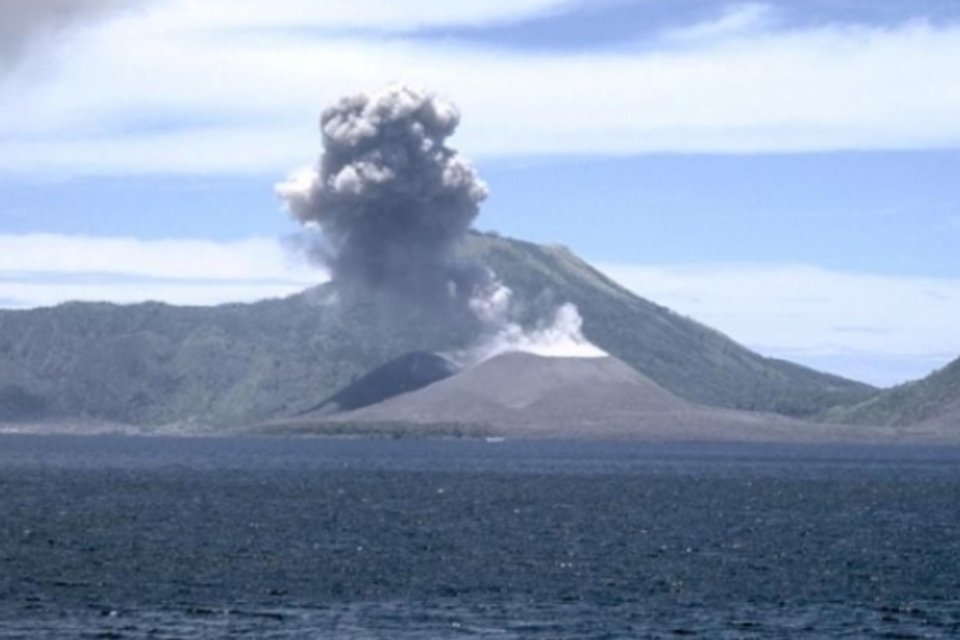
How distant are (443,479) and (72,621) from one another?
99.0 m

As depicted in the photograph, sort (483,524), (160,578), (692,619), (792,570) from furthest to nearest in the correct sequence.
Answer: (483,524) < (792,570) < (160,578) < (692,619)

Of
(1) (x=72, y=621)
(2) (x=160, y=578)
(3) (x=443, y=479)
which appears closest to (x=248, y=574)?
(2) (x=160, y=578)

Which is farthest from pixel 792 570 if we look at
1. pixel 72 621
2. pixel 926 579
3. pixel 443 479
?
pixel 443 479

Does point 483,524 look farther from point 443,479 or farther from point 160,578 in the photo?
point 443,479

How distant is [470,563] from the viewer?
2805 inches

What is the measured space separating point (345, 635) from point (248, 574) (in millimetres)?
15131

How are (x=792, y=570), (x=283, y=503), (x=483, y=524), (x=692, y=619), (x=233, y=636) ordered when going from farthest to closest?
(x=283, y=503), (x=483, y=524), (x=792, y=570), (x=692, y=619), (x=233, y=636)

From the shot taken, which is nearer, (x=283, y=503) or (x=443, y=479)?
(x=283, y=503)

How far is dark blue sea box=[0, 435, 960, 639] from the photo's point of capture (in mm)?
54875

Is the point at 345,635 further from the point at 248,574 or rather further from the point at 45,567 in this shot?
the point at 45,567

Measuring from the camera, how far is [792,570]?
70500mm

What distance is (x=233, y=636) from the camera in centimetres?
5134

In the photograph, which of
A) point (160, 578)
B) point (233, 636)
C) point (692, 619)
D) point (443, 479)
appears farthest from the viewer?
point (443, 479)

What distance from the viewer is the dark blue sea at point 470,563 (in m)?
54.9
